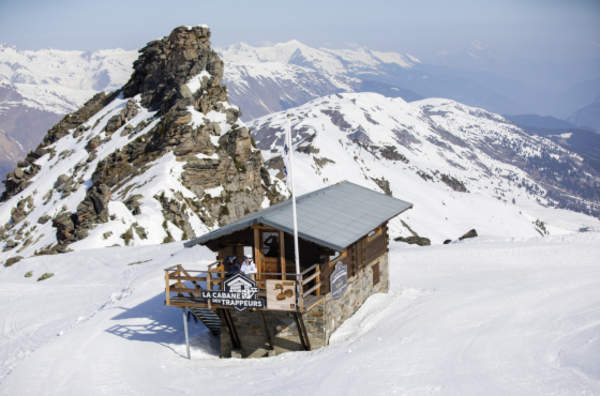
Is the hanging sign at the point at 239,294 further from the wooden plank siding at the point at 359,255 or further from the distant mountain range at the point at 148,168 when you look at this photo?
the distant mountain range at the point at 148,168

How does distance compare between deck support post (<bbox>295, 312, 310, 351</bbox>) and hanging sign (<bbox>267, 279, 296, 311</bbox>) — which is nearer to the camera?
hanging sign (<bbox>267, 279, 296, 311</bbox>)

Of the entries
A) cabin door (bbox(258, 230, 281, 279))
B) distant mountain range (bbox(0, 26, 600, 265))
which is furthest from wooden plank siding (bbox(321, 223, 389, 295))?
distant mountain range (bbox(0, 26, 600, 265))

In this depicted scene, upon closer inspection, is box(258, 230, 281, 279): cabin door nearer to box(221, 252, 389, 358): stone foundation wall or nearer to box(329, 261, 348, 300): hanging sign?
box(221, 252, 389, 358): stone foundation wall

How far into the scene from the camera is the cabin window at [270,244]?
18922 millimetres

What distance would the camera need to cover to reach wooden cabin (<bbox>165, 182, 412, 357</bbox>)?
1738 centimetres

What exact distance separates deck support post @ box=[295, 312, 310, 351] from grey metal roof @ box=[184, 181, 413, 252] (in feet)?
10.1

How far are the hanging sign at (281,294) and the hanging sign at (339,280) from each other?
2286 millimetres

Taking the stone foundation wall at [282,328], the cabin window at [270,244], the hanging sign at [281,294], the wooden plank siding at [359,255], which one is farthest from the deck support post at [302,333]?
the cabin window at [270,244]

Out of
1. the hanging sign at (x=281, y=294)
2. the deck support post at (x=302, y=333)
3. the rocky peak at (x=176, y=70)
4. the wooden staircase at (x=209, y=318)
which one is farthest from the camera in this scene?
the rocky peak at (x=176, y=70)

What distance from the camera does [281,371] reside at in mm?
16734

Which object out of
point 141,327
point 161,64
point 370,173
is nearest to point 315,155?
point 370,173

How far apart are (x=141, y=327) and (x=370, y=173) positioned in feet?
456

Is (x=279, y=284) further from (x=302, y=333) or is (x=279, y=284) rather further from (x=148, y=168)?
(x=148, y=168)

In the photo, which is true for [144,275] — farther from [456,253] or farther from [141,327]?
[456,253]
